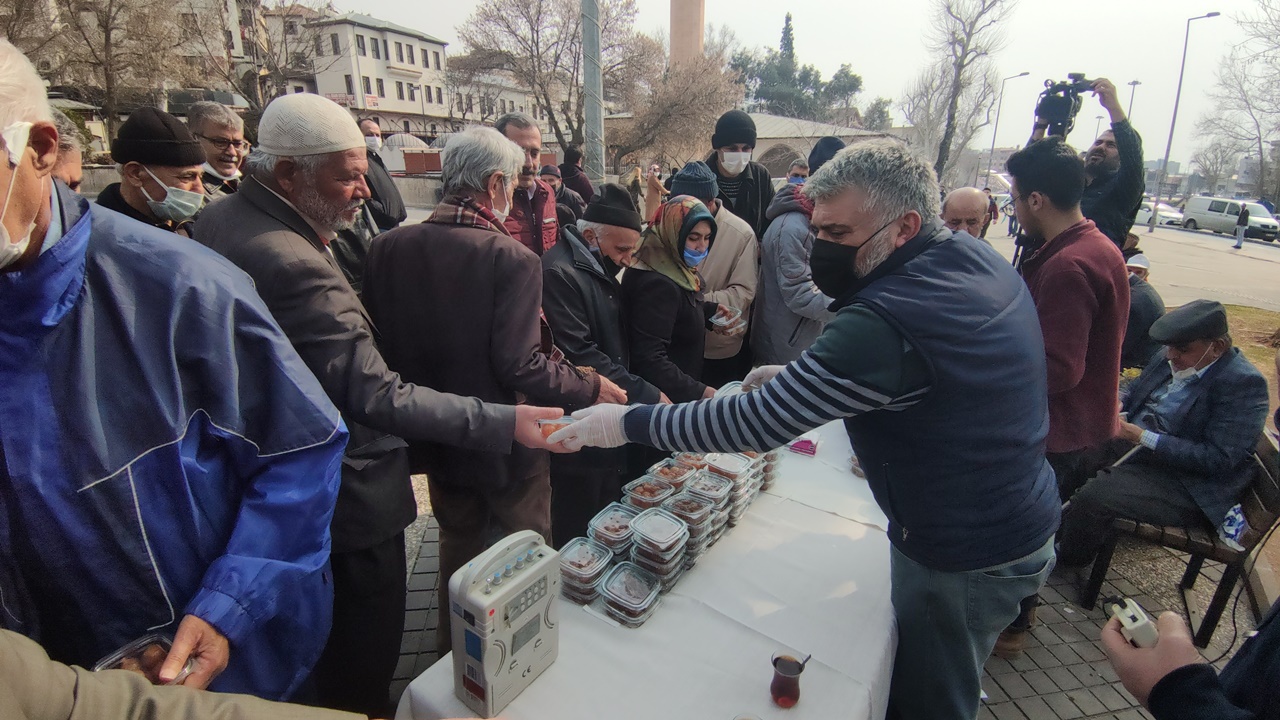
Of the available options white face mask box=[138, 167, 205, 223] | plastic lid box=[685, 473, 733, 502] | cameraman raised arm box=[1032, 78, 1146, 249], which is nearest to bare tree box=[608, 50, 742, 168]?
cameraman raised arm box=[1032, 78, 1146, 249]

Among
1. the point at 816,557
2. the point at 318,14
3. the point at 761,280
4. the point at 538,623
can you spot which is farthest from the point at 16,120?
the point at 318,14

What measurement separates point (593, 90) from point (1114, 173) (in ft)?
13.8

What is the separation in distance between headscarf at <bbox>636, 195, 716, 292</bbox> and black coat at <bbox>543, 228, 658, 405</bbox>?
0.31 m

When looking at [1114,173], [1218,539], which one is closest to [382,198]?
[1114,173]

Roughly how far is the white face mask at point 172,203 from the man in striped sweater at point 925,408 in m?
2.88

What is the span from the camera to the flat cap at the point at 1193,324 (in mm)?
3205

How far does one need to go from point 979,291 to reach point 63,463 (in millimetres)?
2087

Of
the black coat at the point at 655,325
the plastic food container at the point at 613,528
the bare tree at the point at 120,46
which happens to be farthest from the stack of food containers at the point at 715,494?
the bare tree at the point at 120,46

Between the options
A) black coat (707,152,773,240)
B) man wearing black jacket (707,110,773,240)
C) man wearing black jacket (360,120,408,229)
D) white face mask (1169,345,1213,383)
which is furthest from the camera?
black coat (707,152,773,240)

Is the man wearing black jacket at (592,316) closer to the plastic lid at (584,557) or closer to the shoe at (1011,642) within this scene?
the plastic lid at (584,557)

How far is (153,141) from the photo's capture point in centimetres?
302

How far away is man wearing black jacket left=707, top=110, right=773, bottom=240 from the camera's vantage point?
16.3 feet

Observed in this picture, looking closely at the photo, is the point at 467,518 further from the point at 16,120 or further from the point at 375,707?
the point at 16,120

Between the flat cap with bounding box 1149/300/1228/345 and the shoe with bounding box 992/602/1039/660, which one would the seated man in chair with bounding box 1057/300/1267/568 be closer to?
the flat cap with bounding box 1149/300/1228/345
